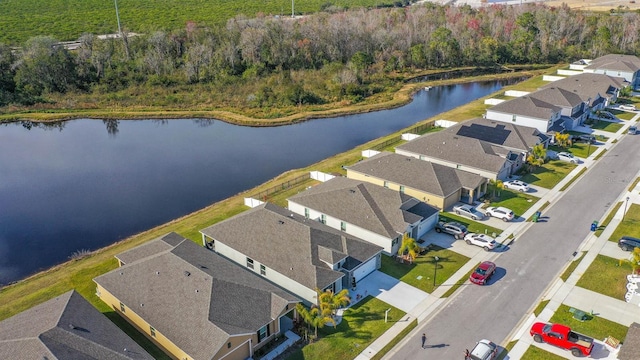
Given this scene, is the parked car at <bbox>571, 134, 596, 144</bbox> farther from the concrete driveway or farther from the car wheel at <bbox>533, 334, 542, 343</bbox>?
the car wheel at <bbox>533, 334, 542, 343</bbox>

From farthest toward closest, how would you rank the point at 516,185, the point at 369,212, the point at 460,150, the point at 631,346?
1. the point at 460,150
2. the point at 516,185
3. the point at 369,212
4. the point at 631,346

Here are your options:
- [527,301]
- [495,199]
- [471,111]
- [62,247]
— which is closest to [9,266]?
[62,247]

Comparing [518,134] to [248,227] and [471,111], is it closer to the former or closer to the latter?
[471,111]

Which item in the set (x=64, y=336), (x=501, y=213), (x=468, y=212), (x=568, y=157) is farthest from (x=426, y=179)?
(x=64, y=336)

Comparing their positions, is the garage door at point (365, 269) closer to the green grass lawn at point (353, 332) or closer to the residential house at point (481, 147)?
the green grass lawn at point (353, 332)

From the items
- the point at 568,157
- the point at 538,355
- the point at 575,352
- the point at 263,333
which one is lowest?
the point at 538,355

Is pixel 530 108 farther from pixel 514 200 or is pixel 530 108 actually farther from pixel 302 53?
pixel 302 53

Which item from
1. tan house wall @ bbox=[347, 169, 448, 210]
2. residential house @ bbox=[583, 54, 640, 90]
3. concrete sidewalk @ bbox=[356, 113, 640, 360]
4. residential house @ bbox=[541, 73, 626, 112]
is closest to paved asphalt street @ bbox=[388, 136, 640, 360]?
concrete sidewalk @ bbox=[356, 113, 640, 360]

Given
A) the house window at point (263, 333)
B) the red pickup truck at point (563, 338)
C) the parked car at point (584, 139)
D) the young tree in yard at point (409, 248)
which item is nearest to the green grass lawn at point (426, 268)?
the young tree in yard at point (409, 248)
